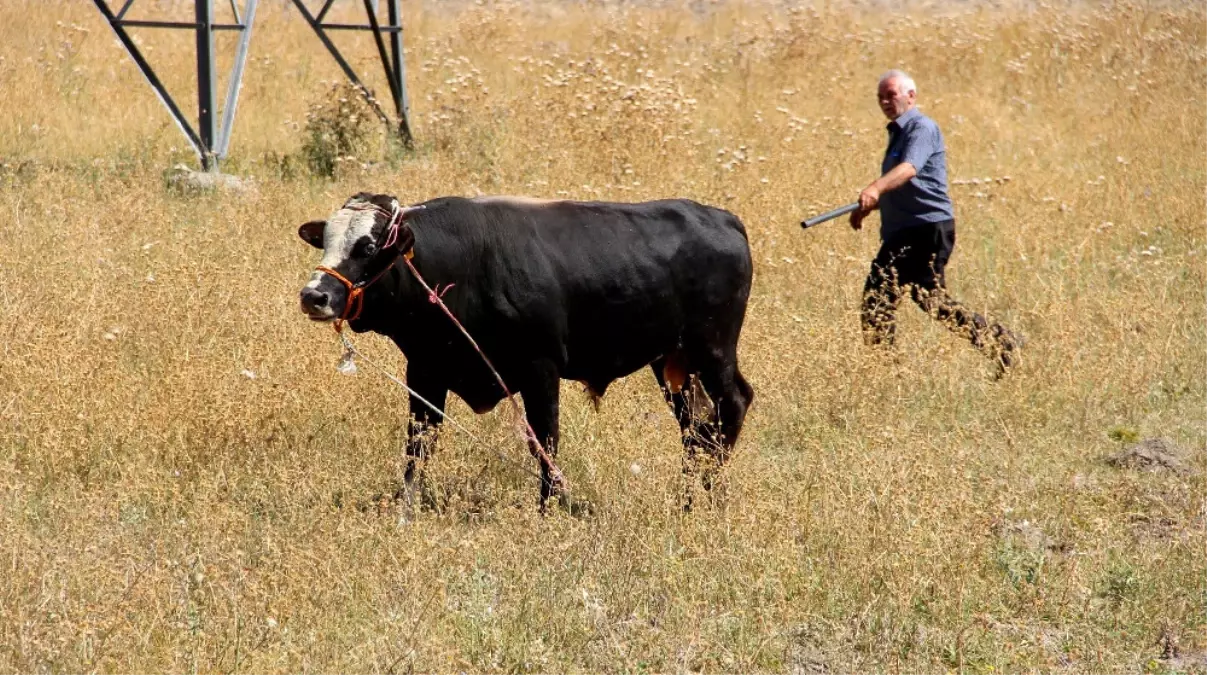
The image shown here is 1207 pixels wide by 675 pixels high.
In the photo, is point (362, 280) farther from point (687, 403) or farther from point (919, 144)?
point (919, 144)

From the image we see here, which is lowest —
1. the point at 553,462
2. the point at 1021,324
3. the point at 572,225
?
the point at 1021,324

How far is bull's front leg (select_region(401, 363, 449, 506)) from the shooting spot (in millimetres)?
5758

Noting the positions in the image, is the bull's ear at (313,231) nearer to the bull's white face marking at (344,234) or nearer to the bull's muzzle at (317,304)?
the bull's white face marking at (344,234)

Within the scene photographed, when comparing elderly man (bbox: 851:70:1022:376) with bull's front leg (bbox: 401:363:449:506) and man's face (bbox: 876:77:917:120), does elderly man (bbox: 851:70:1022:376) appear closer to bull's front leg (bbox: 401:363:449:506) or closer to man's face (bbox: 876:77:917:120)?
man's face (bbox: 876:77:917:120)

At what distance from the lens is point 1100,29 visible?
18734 mm

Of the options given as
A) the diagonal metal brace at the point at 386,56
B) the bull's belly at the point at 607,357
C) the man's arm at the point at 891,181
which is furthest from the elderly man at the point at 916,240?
the diagonal metal brace at the point at 386,56

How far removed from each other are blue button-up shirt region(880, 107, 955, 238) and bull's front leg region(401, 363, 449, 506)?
3.23m

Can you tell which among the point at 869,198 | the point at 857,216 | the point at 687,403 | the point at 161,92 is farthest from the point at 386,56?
the point at 687,403

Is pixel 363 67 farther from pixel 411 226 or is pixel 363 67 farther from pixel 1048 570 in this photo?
pixel 1048 570

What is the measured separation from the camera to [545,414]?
18.8 ft

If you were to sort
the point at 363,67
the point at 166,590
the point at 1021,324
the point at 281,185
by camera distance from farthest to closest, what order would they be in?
the point at 363,67 < the point at 281,185 < the point at 1021,324 < the point at 166,590

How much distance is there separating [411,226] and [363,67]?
34.5 feet

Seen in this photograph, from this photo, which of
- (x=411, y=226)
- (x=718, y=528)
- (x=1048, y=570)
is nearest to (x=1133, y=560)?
(x=1048, y=570)

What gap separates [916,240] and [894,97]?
32.1 inches
